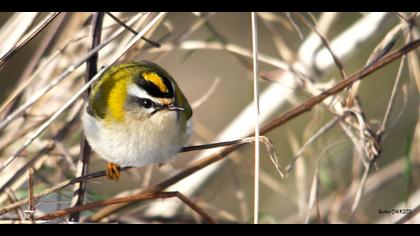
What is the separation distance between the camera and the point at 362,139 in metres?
2.58

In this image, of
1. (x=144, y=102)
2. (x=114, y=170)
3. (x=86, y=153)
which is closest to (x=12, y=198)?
(x=86, y=153)

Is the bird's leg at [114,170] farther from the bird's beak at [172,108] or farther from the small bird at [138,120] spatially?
the bird's beak at [172,108]

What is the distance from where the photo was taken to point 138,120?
9.08ft

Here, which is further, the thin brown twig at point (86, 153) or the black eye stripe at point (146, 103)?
the black eye stripe at point (146, 103)

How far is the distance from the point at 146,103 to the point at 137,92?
62 millimetres

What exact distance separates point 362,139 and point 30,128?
1.51 m

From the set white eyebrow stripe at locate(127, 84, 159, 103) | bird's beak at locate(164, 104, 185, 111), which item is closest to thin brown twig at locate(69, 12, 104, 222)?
white eyebrow stripe at locate(127, 84, 159, 103)

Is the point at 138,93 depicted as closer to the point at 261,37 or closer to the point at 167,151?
the point at 167,151

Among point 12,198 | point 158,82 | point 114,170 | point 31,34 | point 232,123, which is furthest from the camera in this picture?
point 232,123

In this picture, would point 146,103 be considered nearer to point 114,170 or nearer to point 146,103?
point 146,103

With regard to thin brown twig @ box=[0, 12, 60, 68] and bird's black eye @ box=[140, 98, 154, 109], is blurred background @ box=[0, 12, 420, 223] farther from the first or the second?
bird's black eye @ box=[140, 98, 154, 109]

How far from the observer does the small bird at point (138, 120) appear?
2672 mm

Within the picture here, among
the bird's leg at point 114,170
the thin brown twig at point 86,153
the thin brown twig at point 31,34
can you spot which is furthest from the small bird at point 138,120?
the thin brown twig at point 31,34
